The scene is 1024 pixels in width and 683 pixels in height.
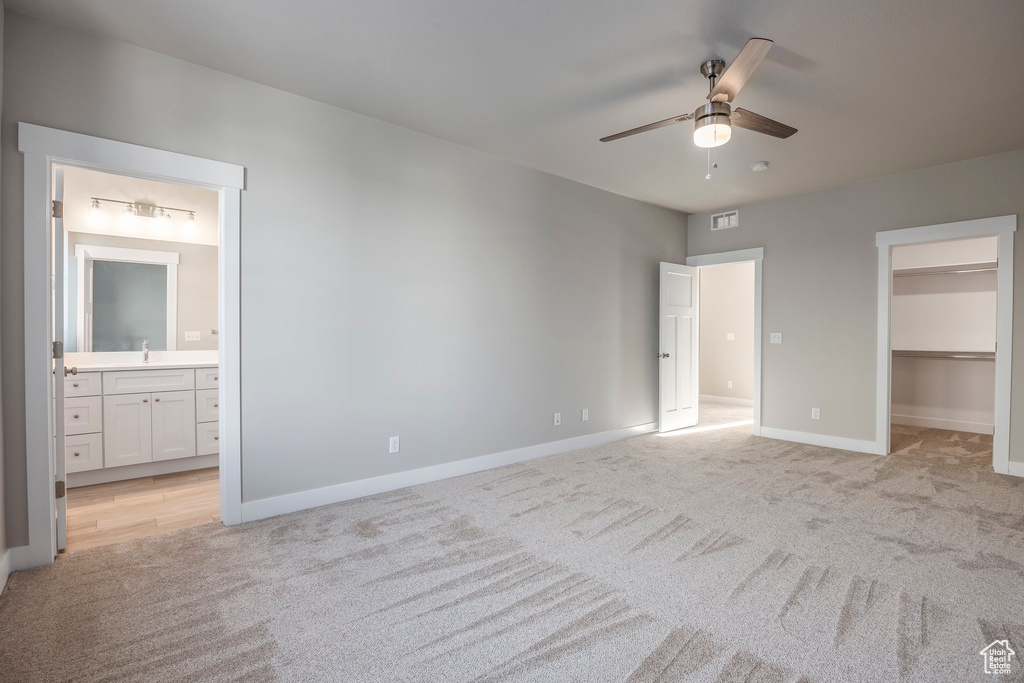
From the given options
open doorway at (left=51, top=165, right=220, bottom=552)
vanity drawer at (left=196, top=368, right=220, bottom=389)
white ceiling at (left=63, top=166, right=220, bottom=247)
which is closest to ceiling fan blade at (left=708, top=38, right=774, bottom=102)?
open doorway at (left=51, top=165, right=220, bottom=552)

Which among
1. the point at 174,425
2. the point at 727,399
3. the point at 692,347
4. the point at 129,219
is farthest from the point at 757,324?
the point at 129,219

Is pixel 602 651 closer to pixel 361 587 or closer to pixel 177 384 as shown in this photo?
pixel 361 587

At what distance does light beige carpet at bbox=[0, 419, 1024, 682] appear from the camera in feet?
5.62

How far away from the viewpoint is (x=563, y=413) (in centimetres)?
476

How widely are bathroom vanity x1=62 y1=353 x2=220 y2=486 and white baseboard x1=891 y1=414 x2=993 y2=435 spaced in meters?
8.06

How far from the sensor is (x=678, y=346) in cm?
588

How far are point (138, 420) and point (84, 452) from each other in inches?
15.4

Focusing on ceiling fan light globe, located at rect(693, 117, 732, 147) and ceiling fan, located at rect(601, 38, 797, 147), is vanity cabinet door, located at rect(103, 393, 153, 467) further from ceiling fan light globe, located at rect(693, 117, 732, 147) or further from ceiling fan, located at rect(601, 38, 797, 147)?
ceiling fan light globe, located at rect(693, 117, 732, 147)

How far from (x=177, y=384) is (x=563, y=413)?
345 cm

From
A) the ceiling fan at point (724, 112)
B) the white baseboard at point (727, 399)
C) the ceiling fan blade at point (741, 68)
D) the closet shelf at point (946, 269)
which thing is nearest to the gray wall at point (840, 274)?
the closet shelf at point (946, 269)

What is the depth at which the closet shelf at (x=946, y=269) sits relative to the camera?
5.56m

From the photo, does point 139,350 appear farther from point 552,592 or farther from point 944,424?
point 944,424

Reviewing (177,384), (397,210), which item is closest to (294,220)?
(397,210)

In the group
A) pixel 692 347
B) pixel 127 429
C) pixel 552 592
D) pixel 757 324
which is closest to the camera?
pixel 552 592
